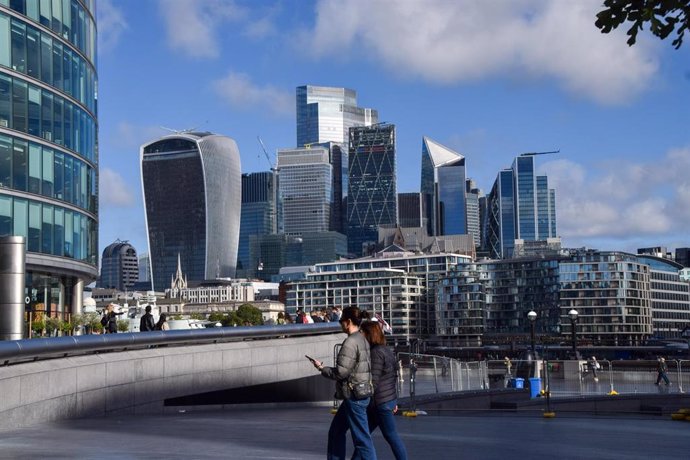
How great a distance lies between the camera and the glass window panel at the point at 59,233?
4544 centimetres

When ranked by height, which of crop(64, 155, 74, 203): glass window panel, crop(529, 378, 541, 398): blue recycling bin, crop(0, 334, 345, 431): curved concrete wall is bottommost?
crop(529, 378, 541, 398): blue recycling bin

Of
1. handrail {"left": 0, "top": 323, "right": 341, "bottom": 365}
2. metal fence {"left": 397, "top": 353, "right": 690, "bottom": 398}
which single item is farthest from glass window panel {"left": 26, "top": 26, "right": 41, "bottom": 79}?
handrail {"left": 0, "top": 323, "right": 341, "bottom": 365}

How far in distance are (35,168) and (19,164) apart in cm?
118

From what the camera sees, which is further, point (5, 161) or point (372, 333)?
point (5, 161)

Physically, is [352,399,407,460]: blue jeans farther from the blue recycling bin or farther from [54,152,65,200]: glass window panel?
[54,152,65,200]: glass window panel

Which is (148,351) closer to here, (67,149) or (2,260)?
(2,260)

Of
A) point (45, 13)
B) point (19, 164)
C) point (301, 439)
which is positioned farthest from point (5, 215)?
point (301, 439)

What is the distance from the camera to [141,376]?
840 inches

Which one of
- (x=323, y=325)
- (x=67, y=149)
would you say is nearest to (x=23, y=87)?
(x=67, y=149)

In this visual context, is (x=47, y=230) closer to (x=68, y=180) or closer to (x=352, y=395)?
(x=68, y=180)

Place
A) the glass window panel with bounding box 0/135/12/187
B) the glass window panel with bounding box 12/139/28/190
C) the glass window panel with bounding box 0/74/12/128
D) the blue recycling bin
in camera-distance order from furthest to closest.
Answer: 1. the glass window panel with bounding box 12/139/28/190
2. the glass window panel with bounding box 0/135/12/187
3. the glass window panel with bounding box 0/74/12/128
4. the blue recycling bin

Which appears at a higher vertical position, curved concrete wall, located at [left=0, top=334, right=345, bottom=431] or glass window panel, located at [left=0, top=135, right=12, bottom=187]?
glass window panel, located at [left=0, top=135, right=12, bottom=187]

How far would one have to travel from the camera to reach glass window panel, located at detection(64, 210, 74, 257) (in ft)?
153

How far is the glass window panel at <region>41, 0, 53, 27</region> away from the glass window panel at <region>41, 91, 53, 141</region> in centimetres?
300
